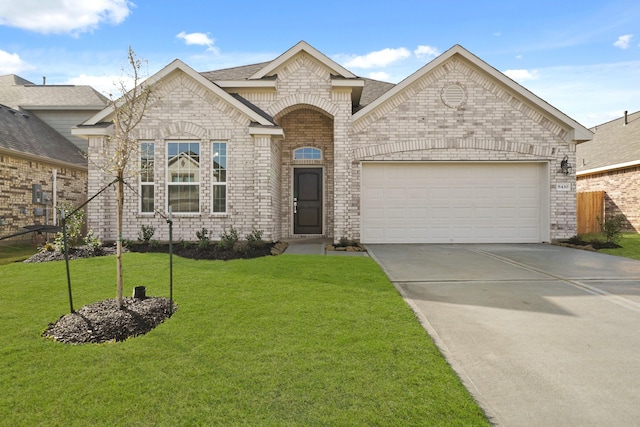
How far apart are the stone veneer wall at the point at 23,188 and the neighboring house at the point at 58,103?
2.99m

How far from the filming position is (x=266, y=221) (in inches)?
399

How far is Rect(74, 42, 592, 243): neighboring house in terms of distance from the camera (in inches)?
402

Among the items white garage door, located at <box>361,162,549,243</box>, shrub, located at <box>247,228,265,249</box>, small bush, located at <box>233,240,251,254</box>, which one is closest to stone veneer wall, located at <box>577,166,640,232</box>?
white garage door, located at <box>361,162,549,243</box>

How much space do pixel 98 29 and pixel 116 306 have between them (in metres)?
9.45

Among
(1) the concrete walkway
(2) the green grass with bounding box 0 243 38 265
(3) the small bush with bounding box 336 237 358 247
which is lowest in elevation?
(2) the green grass with bounding box 0 243 38 265

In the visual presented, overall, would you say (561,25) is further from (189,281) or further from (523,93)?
(189,281)

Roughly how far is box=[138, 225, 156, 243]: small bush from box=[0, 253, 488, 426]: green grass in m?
4.86

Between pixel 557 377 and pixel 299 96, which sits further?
pixel 299 96

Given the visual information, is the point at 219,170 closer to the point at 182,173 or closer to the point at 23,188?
the point at 182,173

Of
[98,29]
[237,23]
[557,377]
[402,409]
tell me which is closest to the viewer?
[402,409]

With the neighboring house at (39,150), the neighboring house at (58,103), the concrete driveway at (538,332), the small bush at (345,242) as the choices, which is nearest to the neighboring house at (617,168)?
the concrete driveway at (538,332)

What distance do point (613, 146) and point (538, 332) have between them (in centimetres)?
2014

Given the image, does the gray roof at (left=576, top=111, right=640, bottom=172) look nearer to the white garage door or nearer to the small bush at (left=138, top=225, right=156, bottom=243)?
the white garage door

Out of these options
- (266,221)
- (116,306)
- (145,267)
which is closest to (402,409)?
(116,306)
